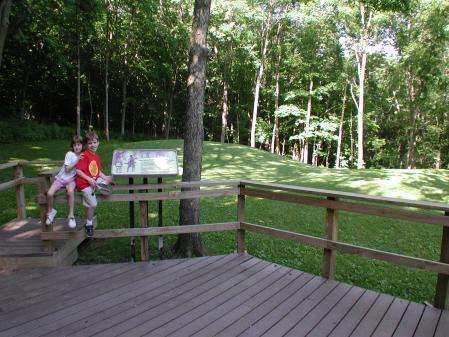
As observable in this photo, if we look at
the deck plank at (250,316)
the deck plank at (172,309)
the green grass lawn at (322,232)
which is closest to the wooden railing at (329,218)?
the deck plank at (250,316)

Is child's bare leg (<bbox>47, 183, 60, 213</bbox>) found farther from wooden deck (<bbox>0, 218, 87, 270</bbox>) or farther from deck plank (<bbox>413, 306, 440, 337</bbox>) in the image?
deck plank (<bbox>413, 306, 440, 337</bbox>)

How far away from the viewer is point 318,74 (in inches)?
1299

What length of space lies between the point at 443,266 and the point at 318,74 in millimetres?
30925

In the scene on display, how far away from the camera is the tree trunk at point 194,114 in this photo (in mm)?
5930

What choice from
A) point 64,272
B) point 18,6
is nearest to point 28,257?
point 64,272

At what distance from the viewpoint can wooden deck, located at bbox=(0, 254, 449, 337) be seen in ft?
11.9

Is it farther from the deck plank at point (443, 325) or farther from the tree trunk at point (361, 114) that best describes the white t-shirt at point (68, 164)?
the tree trunk at point (361, 114)

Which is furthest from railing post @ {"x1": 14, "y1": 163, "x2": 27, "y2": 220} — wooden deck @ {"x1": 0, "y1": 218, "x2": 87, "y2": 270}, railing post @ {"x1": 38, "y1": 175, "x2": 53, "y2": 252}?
railing post @ {"x1": 38, "y1": 175, "x2": 53, "y2": 252}

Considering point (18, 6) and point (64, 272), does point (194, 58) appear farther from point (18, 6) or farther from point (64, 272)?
point (18, 6)

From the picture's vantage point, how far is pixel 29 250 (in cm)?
525

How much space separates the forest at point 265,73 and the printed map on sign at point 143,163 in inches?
698

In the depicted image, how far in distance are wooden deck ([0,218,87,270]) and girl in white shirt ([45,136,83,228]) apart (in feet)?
1.78

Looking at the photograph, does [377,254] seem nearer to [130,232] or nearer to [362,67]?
[130,232]

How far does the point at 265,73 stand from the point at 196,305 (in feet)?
117
